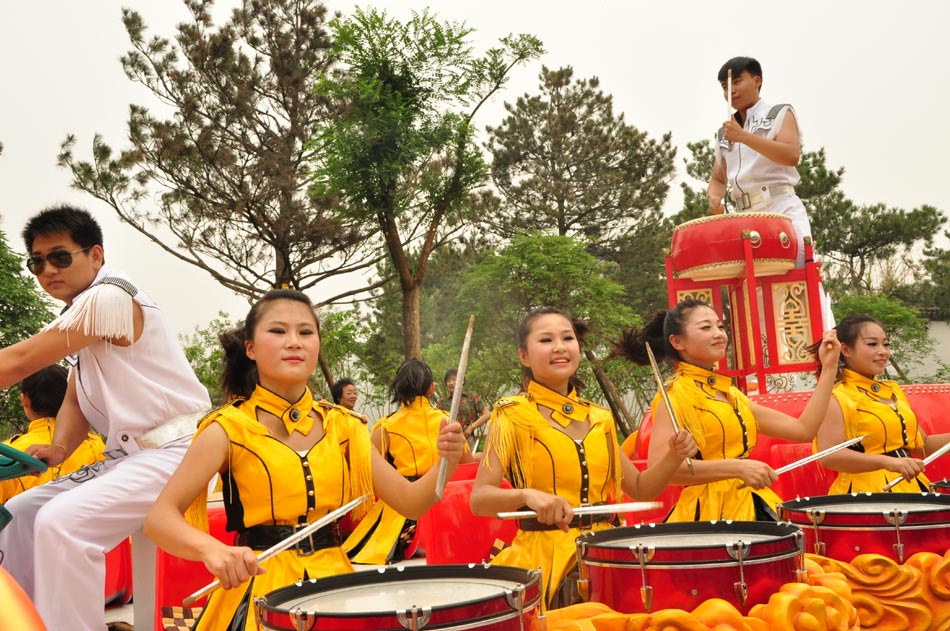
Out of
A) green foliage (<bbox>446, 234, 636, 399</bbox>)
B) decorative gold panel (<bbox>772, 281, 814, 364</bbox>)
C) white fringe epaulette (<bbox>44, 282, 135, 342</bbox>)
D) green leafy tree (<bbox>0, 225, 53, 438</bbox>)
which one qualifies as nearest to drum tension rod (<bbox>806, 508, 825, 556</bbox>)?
white fringe epaulette (<bbox>44, 282, 135, 342</bbox>)

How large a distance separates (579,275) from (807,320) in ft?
38.6

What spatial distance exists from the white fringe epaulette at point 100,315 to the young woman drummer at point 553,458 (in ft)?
4.17

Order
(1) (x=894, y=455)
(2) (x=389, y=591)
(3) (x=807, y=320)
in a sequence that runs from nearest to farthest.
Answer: (2) (x=389, y=591) → (1) (x=894, y=455) → (3) (x=807, y=320)

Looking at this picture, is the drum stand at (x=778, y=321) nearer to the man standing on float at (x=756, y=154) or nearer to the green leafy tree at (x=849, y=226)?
the man standing on float at (x=756, y=154)

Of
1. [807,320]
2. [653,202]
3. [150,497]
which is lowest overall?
[150,497]

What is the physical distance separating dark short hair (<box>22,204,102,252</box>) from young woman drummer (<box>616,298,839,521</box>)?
2190mm

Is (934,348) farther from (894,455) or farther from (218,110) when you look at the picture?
(894,455)

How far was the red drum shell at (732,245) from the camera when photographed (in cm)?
630

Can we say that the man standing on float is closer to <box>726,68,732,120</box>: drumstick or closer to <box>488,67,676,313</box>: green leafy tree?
<box>726,68,732,120</box>: drumstick

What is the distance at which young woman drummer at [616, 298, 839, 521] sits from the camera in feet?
12.4

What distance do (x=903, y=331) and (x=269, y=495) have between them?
19.4 meters

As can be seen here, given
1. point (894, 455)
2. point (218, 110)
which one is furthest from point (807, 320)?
point (218, 110)

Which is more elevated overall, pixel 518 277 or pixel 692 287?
pixel 518 277

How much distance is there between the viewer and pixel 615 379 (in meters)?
20.1
